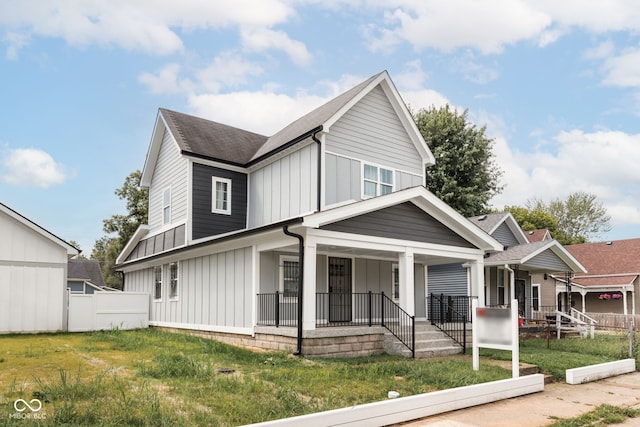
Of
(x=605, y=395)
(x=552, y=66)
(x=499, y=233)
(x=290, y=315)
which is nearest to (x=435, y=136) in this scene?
(x=499, y=233)

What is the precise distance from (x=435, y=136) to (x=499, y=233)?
1257 cm

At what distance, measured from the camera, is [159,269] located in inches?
809

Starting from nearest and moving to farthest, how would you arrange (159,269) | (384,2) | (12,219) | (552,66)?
(384,2)
(12,219)
(552,66)
(159,269)

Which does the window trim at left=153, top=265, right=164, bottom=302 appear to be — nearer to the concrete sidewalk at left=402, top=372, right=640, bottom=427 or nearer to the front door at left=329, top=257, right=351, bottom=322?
the front door at left=329, top=257, right=351, bottom=322

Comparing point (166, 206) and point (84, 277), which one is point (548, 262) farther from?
point (84, 277)

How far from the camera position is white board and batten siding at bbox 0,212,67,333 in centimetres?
1708

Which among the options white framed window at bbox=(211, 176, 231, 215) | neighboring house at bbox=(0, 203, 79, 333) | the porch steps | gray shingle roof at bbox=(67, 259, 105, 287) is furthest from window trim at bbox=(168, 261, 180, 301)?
gray shingle roof at bbox=(67, 259, 105, 287)

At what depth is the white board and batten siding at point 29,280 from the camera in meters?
17.1

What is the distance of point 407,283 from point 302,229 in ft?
12.2

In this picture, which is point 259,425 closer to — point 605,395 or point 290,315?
point 605,395

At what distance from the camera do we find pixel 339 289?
54.4 feet

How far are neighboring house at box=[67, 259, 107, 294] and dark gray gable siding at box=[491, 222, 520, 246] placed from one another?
97.6 ft

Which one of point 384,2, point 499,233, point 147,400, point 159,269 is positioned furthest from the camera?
point 499,233

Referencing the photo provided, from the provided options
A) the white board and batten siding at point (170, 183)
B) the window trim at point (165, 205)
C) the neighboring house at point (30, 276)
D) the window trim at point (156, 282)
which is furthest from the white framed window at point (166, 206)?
the neighboring house at point (30, 276)
